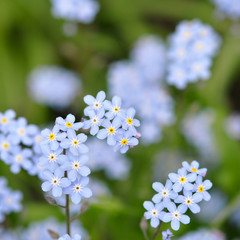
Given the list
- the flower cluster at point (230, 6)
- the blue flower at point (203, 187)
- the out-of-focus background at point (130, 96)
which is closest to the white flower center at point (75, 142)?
the blue flower at point (203, 187)

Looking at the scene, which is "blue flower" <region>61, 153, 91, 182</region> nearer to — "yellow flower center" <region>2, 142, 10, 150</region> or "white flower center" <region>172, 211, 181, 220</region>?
"white flower center" <region>172, 211, 181, 220</region>

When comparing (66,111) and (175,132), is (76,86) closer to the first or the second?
(66,111)

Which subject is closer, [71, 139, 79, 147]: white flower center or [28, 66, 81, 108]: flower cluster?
[71, 139, 79, 147]: white flower center

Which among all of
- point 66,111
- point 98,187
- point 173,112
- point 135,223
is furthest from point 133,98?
point 66,111

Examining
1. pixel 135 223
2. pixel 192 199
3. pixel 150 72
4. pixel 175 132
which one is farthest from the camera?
pixel 150 72

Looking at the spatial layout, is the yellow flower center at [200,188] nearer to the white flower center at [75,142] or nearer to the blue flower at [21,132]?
the white flower center at [75,142]

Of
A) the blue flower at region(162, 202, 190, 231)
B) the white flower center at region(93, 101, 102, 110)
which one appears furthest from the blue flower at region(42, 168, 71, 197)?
the blue flower at region(162, 202, 190, 231)

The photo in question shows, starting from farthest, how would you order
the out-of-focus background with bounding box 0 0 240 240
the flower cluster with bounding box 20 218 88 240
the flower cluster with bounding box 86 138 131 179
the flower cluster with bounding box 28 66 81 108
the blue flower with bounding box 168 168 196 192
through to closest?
the flower cluster with bounding box 28 66 81 108 < the flower cluster with bounding box 86 138 131 179 < the out-of-focus background with bounding box 0 0 240 240 < the flower cluster with bounding box 20 218 88 240 < the blue flower with bounding box 168 168 196 192
